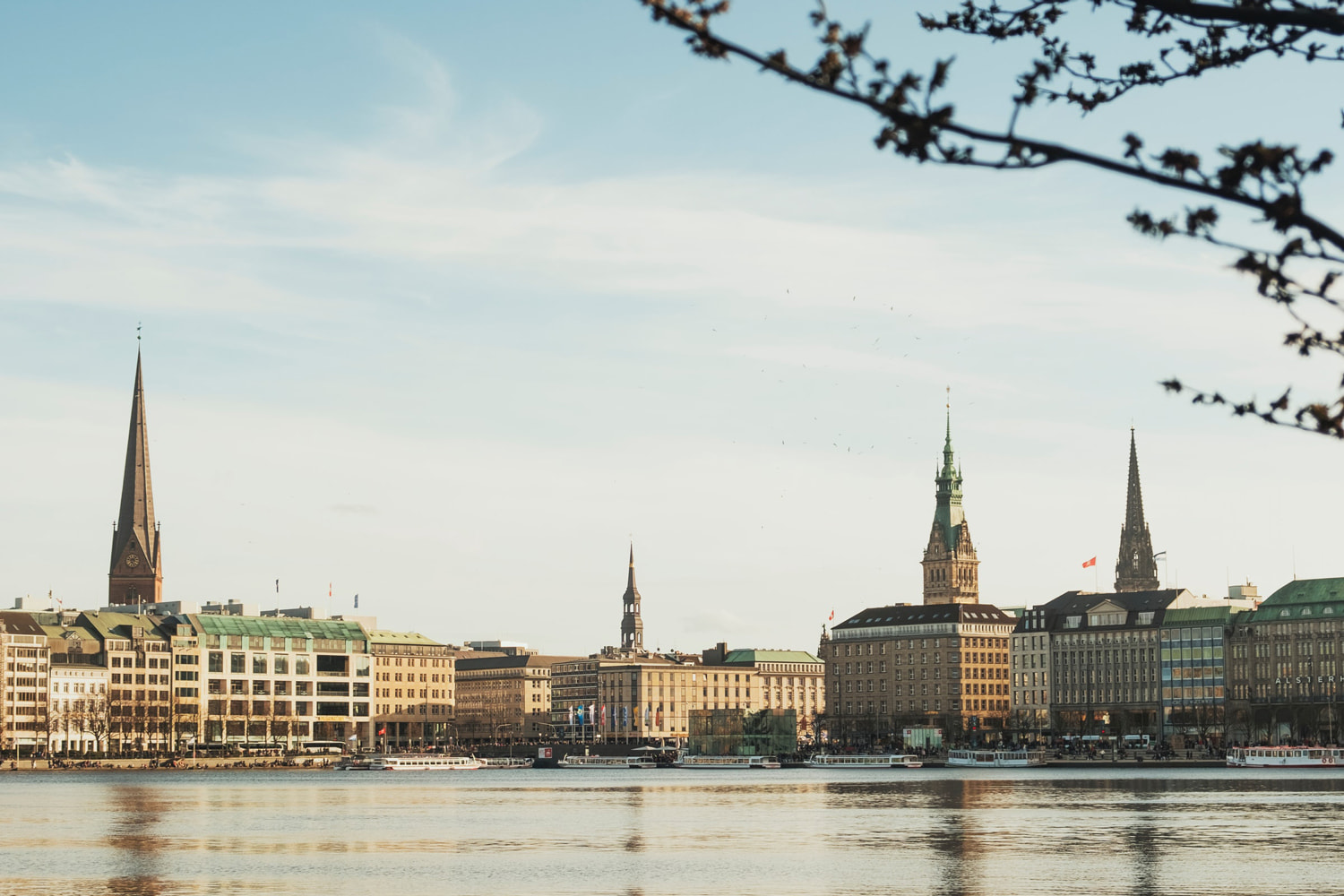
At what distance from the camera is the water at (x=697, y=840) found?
177ft

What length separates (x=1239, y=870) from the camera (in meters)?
55.4

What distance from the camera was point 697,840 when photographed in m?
72.0

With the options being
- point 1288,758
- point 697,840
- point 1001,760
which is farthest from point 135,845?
point 1001,760

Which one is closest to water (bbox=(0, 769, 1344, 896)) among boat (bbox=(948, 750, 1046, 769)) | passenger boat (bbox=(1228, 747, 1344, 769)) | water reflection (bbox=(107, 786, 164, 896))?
water reflection (bbox=(107, 786, 164, 896))

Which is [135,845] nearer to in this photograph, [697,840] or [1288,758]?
[697,840]

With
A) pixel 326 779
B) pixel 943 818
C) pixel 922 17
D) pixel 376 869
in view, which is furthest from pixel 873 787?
pixel 922 17

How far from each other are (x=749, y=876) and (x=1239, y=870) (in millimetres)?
13294

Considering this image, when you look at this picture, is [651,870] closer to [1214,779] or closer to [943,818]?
[943,818]

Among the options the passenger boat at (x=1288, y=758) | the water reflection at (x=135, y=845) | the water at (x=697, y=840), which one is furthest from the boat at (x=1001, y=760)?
the water reflection at (x=135, y=845)

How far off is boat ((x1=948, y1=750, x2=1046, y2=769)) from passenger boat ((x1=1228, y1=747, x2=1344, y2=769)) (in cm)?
1794

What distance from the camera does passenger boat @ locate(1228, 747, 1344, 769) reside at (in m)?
173

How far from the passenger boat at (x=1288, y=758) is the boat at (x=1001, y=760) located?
58.9 ft

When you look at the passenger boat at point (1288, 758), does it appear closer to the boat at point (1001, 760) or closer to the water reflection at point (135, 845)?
the boat at point (1001, 760)

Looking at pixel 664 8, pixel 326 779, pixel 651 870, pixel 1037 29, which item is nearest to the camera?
pixel 664 8
